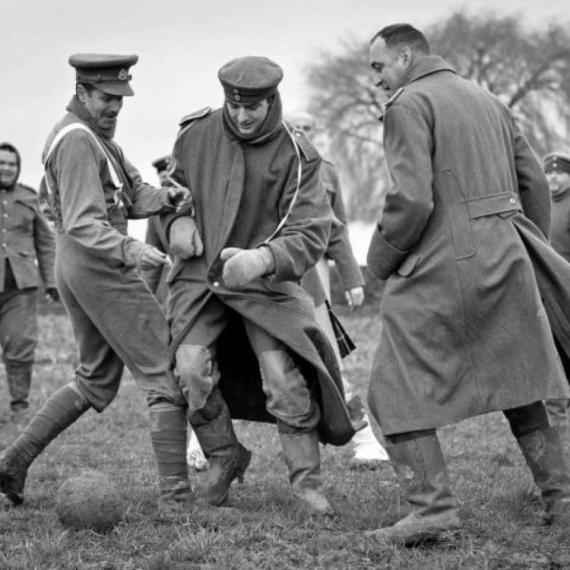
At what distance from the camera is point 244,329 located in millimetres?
6711

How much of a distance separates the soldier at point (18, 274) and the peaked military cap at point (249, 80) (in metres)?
5.96

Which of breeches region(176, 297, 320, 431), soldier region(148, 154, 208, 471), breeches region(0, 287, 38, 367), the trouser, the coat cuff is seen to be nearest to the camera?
the coat cuff

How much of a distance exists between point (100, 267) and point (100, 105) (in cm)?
85

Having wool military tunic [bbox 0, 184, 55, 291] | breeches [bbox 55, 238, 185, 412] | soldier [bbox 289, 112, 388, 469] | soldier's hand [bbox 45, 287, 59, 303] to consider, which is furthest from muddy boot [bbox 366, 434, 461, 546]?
wool military tunic [bbox 0, 184, 55, 291]

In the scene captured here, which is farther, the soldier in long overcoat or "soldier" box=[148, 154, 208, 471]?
"soldier" box=[148, 154, 208, 471]

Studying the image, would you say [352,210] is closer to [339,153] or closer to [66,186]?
[339,153]

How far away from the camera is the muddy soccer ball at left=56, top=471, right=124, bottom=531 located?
5902 mm

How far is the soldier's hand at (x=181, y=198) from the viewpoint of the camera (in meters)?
6.46

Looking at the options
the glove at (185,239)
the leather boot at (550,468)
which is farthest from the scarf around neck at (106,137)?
the leather boot at (550,468)

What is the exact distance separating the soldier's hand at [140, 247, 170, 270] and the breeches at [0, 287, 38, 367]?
240 inches

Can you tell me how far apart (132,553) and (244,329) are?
1.50 meters

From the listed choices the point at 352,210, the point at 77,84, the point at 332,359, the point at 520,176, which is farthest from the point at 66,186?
the point at 352,210

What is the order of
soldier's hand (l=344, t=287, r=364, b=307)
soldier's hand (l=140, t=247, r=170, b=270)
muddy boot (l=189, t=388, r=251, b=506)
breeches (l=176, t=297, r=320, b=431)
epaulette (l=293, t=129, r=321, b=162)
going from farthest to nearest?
soldier's hand (l=344, t=287, r=364, b=307)
muddy boot (l=189, t=388, r=251, b=506)
epaulette (l=293, t=129, r=321, b=162)
breeches (l=176, t=297, r=320, b=431)
soldier's hand (l=140, t=247, r=170, b=270)

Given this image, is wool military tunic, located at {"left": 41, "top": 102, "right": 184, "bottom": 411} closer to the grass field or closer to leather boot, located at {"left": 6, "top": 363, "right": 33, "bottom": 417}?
the grass field
